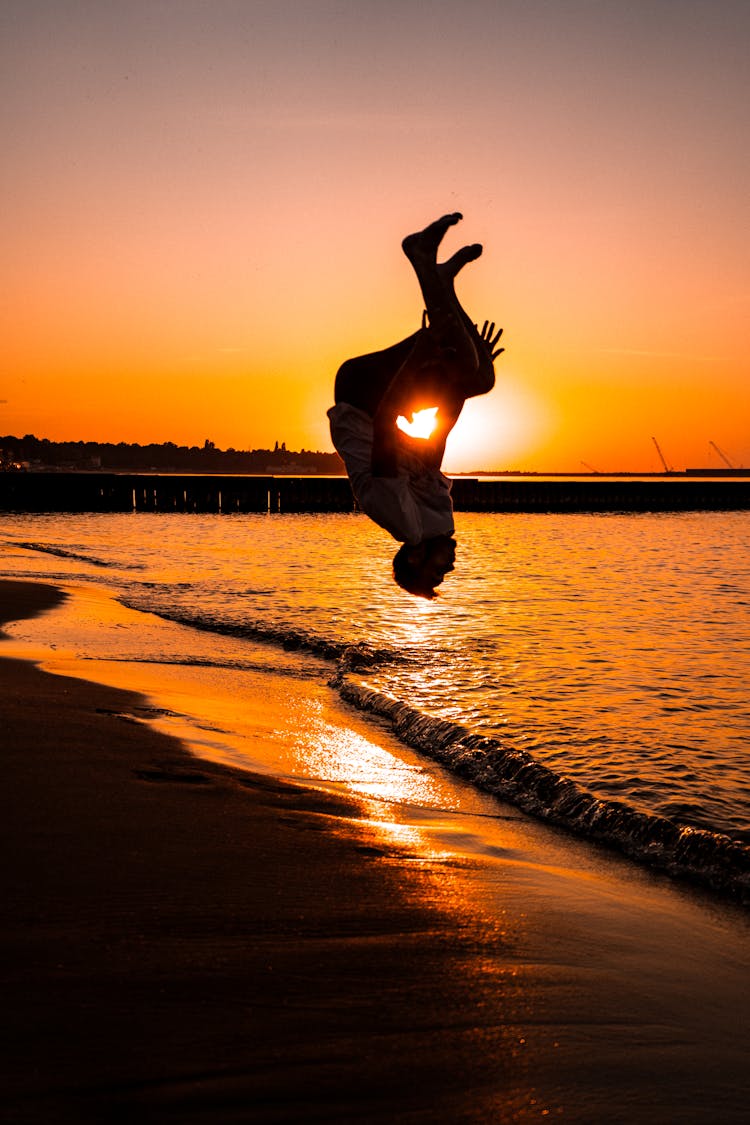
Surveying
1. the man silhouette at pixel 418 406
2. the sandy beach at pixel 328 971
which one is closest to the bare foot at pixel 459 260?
the man silhouette at pixel 418 406

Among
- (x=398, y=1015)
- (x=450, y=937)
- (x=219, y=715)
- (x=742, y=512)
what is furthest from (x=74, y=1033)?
(x=742, y=512)

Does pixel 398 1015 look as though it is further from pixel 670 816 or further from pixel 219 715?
pixel 219 715

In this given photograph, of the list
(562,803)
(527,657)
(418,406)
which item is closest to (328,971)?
(418,406)

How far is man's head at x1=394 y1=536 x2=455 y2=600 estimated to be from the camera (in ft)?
13.0

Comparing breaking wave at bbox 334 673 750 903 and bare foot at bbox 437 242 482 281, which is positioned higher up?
bare foot at bbox 437 242 482 281

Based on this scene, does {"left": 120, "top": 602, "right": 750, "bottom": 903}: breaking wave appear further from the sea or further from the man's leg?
the man's leg

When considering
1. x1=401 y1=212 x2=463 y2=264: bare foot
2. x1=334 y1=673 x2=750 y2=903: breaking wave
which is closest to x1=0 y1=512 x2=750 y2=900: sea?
x1=334 y1=673 x2=750 y2=903: breaking wave

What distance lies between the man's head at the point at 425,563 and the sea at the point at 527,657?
134 inches

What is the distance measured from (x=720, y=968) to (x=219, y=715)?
5.58m

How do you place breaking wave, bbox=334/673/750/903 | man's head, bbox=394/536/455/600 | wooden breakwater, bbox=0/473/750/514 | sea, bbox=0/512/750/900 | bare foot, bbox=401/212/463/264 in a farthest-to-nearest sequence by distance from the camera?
wooden breakwater, bbox=0/473/750/514 < sea, bbox=0/512/750/900 < breaking wave, bbox=334/673/750/903 < man's head, bbox=394/536/455/600 < bare foot, bbox=401/212/463/264

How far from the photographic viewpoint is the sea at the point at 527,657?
7758 mm

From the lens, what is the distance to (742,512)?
99.6 meters

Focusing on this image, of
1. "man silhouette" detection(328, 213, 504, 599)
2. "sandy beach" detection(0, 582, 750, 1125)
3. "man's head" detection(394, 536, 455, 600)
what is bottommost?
"sandy beach" detection(0, 582, 750, 1125)

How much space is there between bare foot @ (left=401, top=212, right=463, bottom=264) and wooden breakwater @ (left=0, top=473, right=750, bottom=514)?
7194 cm
